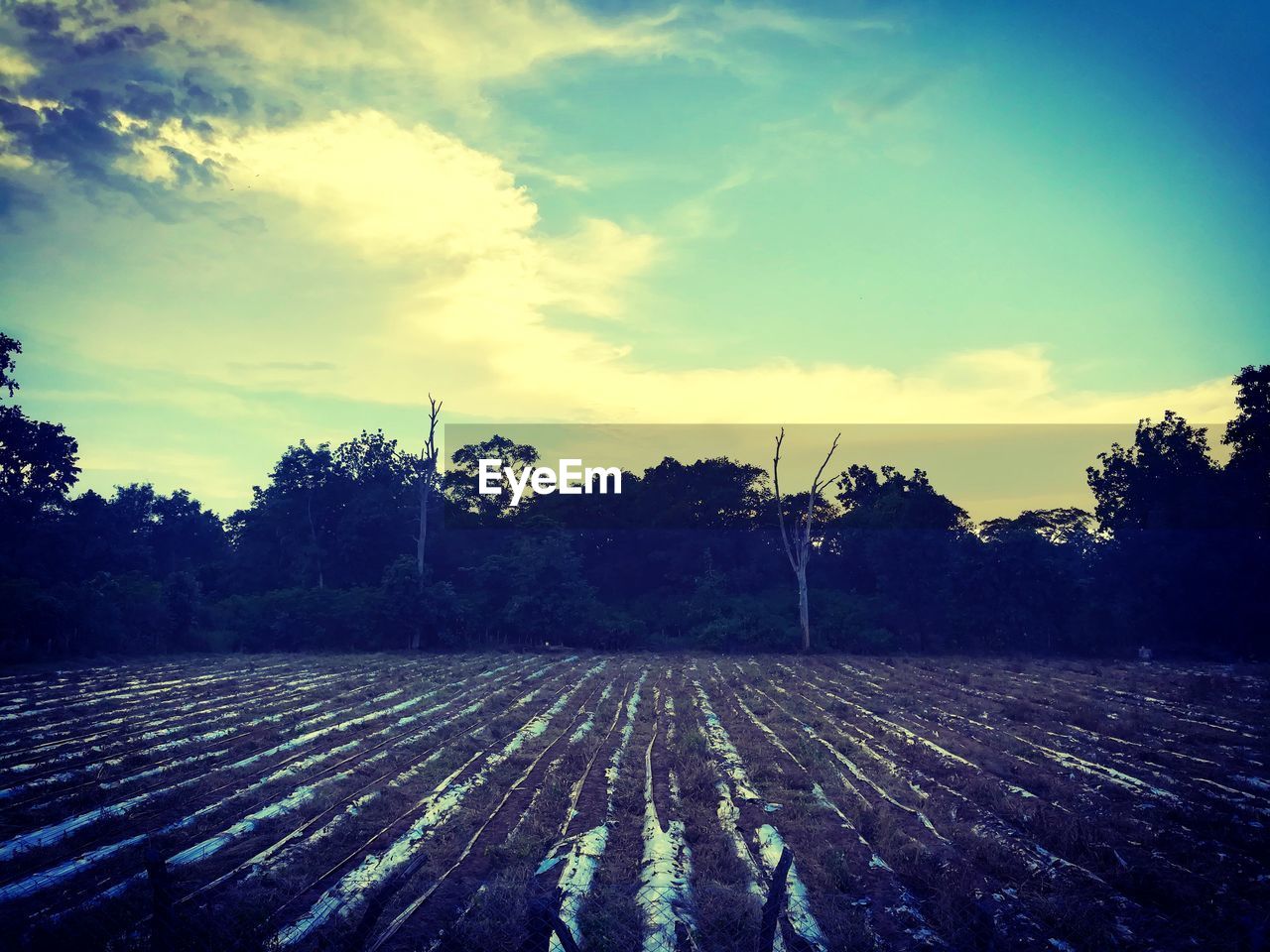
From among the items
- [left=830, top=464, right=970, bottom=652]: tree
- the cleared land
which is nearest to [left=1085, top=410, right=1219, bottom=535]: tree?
[left=830, top=464, right=970, bottom=652]: tree

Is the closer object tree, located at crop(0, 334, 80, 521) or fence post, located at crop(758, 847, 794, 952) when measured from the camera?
fence post, located at crop(758, 847, 794, 952)

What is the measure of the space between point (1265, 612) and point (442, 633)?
144ft

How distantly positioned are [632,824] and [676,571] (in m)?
42.7

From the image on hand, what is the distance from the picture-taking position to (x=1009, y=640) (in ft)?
128

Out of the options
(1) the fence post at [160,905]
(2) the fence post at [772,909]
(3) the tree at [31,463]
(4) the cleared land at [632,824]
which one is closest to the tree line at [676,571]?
(3) the tree at [31,463]

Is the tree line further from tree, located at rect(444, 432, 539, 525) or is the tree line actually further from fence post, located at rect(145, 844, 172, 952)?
fence post, located at rect(145, 844, 172, 952)

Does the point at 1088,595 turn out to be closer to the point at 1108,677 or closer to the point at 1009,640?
the point at 1009,640

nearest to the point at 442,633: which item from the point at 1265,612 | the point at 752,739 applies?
the point at 752,739

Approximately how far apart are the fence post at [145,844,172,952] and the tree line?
30.1 meters

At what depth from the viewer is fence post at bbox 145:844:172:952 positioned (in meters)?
4.12

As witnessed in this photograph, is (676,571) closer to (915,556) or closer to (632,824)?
(915,556)

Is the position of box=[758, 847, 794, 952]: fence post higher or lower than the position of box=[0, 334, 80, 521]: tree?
lower

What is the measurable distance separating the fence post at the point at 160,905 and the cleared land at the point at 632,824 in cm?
2

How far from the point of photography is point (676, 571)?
5072cm
